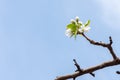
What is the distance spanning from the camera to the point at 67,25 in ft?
29.1

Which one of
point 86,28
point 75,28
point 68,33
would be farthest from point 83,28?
point 68,33

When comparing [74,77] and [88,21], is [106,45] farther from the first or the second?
[88,21]

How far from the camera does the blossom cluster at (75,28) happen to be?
8.84 m

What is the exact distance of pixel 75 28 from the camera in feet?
29.2

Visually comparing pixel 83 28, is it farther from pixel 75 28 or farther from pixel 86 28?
pixel 75 28

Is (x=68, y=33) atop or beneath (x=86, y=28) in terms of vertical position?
atop

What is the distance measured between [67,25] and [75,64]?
1.81 metres

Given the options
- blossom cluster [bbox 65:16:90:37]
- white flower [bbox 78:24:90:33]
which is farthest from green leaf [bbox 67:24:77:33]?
white flower [bbox 78:24:90:33]

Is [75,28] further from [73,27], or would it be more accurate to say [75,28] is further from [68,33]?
[68,33]

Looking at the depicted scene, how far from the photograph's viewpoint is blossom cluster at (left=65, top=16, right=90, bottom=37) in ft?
29.0

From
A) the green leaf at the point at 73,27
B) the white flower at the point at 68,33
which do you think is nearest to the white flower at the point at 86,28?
the green leaf at the point at 73,27

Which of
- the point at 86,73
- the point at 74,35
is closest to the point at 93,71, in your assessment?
the point at 86,73

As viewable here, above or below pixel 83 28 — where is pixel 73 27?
above

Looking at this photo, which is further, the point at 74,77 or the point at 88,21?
the point at 88,21
